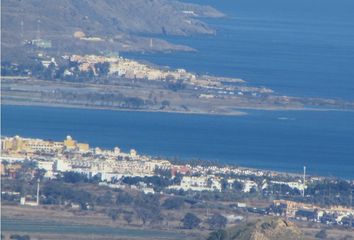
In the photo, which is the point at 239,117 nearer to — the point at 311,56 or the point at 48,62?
the point at 48,62

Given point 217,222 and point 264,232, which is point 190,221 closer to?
point 217,222

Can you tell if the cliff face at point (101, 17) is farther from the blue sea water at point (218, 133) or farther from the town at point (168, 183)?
the town at point (168, 183)

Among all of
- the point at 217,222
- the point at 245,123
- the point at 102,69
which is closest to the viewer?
the point at 217,222

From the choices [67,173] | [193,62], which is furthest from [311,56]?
[67,173]

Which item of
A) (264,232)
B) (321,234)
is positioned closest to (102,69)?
(321,234)

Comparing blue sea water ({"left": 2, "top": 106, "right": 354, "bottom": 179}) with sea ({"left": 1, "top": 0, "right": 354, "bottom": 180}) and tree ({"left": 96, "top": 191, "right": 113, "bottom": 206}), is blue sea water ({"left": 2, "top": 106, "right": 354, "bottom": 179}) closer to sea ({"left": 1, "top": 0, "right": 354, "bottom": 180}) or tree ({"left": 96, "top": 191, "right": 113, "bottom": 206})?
sea ({"left": 1, "top": 0, "right": 354, "bottom": 180})

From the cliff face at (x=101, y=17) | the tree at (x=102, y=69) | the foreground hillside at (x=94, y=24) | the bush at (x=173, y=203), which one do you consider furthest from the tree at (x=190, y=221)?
the cliff face at (x=101, y=17)
